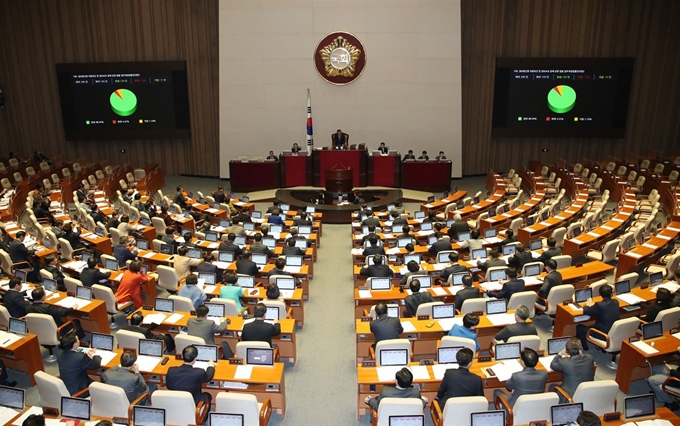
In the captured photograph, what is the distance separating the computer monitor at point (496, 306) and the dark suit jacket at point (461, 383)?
2.42m

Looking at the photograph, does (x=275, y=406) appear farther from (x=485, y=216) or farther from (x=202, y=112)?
(x=202, y=112)

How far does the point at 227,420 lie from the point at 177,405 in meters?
0.75

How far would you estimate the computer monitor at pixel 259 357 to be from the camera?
7648mm

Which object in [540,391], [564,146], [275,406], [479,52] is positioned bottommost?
[275,406]

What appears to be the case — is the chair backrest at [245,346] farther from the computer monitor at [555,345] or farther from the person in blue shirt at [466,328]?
the computer monitor at [555,345]

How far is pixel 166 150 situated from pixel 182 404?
20644mm

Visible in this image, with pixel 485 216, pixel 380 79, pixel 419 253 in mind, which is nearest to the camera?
pixel 419 253

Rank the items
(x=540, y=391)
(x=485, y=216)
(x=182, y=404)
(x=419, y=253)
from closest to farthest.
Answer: (x=182, y=404) → (x=540, y=391) → (x=419, y=253) → (x=485, y=216)

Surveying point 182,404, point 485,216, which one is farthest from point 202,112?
point 182,404

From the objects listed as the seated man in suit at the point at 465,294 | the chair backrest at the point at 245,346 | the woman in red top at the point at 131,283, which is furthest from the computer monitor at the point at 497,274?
the woman in red top at the point at 131,283

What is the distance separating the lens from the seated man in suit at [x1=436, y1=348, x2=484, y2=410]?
675 cm

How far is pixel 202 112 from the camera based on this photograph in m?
24.6

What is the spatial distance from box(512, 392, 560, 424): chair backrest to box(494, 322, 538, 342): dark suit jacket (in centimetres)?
169

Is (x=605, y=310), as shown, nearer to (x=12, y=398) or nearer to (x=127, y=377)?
(x=127, y=377)
